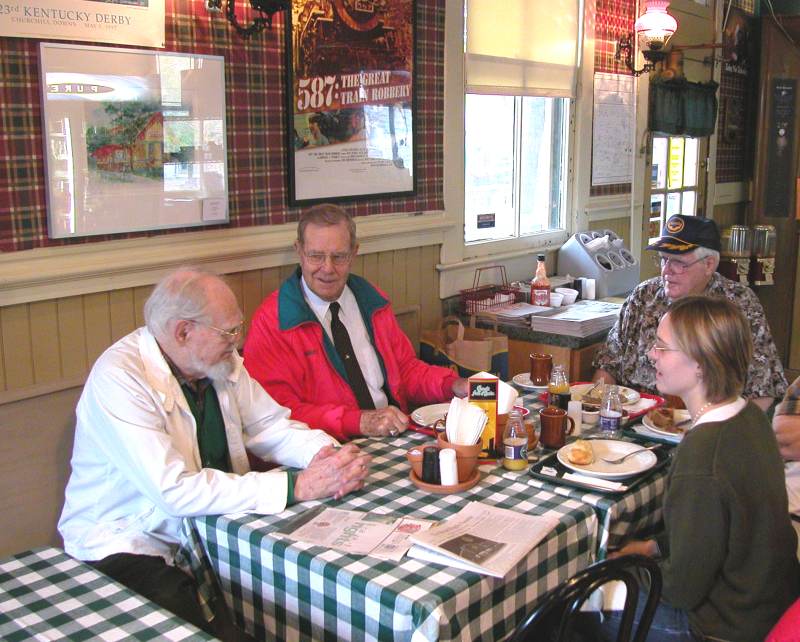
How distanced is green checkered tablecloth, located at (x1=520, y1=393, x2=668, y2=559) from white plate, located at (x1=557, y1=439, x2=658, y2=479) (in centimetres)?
4

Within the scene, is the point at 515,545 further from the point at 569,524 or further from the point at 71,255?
the point at 71,255

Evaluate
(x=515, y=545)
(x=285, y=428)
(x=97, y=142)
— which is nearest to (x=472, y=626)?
(x=515, y=545)

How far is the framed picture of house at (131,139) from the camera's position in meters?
2.48

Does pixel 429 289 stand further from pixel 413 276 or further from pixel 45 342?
pixel 45 342

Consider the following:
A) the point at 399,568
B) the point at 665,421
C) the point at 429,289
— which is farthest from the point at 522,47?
Answer: the point at 399,568

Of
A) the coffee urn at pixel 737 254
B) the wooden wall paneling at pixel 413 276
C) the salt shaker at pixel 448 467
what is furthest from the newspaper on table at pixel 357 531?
the coffee urn at pixel 737 254

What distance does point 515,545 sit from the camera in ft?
5.71

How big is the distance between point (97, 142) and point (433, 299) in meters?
1.78

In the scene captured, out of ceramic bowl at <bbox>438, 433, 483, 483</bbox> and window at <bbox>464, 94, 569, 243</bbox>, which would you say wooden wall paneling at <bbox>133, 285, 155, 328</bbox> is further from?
window at <bbox>464, 94, 569, 243</bbox>

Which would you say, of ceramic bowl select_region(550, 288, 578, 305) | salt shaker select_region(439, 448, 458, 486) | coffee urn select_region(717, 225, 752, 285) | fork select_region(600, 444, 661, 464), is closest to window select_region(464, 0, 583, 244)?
ceramic bowl select_region(550, 288, 578, 305)

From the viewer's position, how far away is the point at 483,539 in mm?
1772

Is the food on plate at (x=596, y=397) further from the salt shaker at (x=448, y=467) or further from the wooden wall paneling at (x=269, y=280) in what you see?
the wooden wall paneling at (x=269, y=280)

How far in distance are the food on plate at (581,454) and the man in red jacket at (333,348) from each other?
1.75 feet

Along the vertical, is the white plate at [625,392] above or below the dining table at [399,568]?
above
